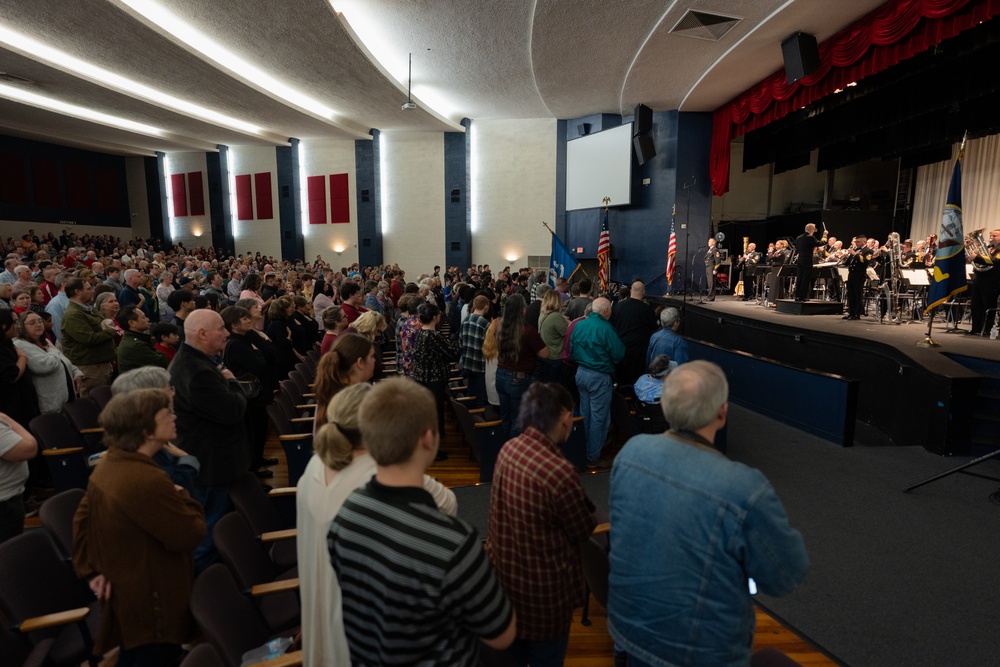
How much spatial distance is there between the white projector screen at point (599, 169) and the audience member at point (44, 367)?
12.2m

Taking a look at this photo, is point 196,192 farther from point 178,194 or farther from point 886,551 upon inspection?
point 886,551

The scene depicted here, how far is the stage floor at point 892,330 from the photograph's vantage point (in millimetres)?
5578

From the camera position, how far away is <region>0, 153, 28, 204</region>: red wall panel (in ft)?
53.7

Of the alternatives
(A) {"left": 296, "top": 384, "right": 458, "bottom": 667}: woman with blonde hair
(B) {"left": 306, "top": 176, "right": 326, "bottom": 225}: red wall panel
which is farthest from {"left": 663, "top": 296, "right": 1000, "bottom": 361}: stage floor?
(B) {"left": 306, "top": 176, "right": 326, "bottom": 225}: red wall panel

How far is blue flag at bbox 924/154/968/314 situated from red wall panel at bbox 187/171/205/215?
67.6ft

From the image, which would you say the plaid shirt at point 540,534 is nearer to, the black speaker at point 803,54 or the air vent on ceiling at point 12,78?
the black speaker at point 803,54

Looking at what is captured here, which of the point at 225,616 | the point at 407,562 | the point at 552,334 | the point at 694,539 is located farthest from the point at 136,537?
the point at 552,334

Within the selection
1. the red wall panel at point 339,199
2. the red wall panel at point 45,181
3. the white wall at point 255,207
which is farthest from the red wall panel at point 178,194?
the red wall panel at point 339,199

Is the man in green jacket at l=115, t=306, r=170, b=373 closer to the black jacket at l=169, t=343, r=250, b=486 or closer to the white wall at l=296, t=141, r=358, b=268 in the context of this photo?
the black jacket at l=169, t=343, r=250, b=486

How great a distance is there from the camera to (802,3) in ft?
22.3

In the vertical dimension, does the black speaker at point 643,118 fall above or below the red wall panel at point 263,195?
above

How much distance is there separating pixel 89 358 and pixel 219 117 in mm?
12705

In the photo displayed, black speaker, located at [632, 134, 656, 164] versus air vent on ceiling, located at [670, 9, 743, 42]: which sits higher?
air vent on ceiling, located at [670, 9, 743, 42]

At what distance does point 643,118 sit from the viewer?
12.3 metres
